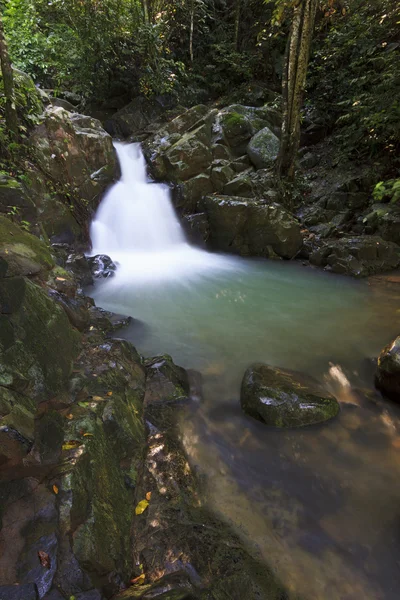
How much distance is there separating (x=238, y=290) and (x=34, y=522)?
6.03m

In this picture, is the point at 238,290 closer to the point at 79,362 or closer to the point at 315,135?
the point at 79,362

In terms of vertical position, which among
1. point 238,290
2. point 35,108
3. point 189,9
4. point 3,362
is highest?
point 189,9

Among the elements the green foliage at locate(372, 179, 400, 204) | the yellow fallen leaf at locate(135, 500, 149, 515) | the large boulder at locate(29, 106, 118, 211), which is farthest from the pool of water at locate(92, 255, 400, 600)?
the large boulder at locate(29, 106, 118, 211)

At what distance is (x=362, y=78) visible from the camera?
1001 centimetres

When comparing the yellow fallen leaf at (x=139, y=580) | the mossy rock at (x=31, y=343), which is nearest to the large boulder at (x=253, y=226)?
the mossy rock at (x=31, y=343)

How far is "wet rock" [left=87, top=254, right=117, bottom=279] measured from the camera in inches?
291

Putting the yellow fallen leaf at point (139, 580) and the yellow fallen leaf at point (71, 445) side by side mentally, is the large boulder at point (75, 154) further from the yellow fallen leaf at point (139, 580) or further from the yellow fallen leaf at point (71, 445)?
the yellow fallen leaf at point (139, 580)

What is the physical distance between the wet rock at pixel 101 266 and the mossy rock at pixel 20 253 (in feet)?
11.0

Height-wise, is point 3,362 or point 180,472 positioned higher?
point 3,362

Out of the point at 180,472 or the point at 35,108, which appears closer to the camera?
the point at 180,472

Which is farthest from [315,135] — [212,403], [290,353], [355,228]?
[212,403]

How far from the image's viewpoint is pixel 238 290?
7340 millimetres

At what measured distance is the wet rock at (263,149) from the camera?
36.3 ft

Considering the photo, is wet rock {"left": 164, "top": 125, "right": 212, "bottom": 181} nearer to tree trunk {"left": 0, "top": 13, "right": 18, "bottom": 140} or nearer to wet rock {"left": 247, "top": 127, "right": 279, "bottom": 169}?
wet rock {"left": 247, "top": 127, "right": 279, "bottom": 169}
